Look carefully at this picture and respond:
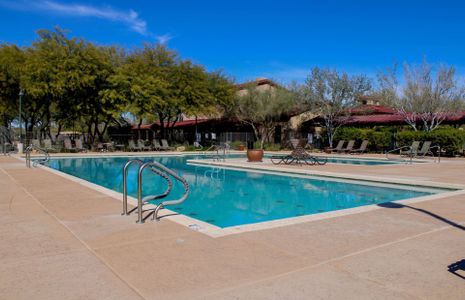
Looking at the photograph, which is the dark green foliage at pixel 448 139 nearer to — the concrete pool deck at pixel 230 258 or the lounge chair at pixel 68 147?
the concrete pool deck at pixel 230 258

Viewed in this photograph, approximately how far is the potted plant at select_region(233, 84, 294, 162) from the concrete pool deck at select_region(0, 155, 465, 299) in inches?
1016

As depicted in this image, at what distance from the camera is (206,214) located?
28.3 ft

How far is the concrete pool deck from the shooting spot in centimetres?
323

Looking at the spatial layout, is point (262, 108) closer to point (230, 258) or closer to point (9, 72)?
point (9, 72)

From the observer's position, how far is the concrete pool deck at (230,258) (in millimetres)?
3229

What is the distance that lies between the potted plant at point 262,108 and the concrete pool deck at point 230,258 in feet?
84.7

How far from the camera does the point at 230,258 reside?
405 cm

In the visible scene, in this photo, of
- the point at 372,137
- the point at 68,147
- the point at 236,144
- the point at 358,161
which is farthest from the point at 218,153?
the point at 68,147

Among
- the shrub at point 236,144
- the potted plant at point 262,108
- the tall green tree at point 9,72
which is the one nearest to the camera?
the tall green tree at point 9,72

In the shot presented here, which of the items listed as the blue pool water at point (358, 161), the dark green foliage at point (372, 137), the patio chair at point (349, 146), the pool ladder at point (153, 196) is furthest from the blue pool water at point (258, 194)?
the dark green foliage at point (372, 137)

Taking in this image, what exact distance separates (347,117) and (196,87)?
12402 mm

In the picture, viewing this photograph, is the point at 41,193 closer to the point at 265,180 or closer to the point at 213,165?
the point at 265,180

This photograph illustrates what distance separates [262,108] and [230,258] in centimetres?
2847

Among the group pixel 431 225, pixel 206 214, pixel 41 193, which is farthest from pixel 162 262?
pixel 41 193
